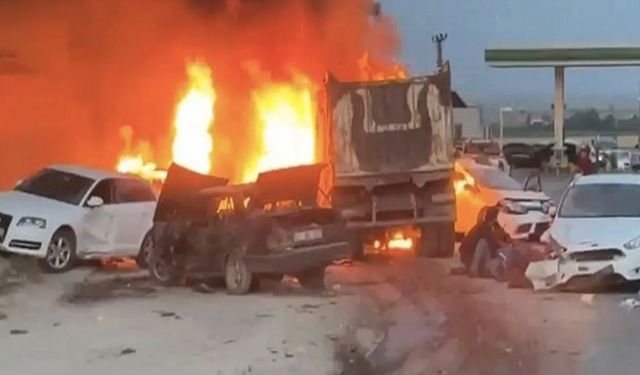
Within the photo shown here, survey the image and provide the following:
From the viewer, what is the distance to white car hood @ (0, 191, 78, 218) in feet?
60.6

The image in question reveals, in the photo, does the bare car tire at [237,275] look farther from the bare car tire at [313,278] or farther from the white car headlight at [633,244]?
the white car headlight at [633,244]

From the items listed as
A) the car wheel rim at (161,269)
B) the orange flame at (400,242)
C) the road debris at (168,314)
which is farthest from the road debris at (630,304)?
the orange flame at (400,242)

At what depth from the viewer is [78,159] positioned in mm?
30328

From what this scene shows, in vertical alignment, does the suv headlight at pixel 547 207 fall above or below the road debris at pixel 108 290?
above

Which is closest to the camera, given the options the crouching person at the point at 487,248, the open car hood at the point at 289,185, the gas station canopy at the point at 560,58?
the open car hood at the point at 289,185

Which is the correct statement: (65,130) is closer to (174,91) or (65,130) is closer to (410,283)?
(174,91)

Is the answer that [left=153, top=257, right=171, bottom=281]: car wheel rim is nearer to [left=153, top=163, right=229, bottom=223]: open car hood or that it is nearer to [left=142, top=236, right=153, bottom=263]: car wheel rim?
[left=142, top=236, right=153, bottom=263]: car wheel rim

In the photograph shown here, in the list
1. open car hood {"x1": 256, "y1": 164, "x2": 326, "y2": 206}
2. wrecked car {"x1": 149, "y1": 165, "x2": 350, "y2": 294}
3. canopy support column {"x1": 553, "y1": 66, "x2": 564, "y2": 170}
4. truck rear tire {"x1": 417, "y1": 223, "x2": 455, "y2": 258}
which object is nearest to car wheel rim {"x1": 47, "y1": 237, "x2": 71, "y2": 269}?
wrecked car {"x1": 149, "y1": 165, "x2": 350, "y2": 294}

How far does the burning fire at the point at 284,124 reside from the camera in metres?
26.5

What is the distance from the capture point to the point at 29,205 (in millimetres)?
18828

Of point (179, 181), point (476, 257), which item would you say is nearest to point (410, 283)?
point (476, 257)

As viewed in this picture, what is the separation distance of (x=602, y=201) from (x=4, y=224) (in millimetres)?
8667

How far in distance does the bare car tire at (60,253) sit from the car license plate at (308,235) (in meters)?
4.10

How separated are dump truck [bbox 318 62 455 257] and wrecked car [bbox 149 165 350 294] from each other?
4.67 metres
